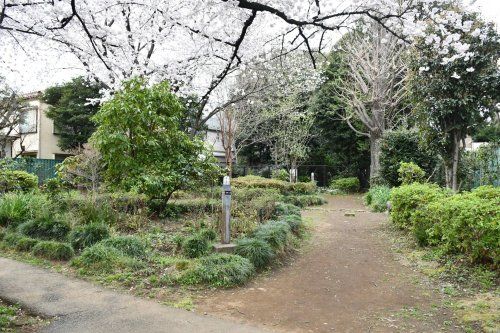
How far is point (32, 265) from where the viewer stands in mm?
5852

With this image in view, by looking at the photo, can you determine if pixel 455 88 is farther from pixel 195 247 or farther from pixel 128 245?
pixel 128 245

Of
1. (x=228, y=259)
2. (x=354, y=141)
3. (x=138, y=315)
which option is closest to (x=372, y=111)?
(x=354, y=141)

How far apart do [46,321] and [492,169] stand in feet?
40.7

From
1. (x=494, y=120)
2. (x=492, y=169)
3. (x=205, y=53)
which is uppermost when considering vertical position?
(x=205, y=53)

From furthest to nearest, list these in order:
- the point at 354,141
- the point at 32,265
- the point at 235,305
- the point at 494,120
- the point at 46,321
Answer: the point at 354,141 → the point at 494,120 → the point at 32,265 → the point at 235,305 → the point at 46,321

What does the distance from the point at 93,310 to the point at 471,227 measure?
4.81m

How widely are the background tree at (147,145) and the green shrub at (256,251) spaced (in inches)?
127

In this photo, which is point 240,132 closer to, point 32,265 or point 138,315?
point 32,265

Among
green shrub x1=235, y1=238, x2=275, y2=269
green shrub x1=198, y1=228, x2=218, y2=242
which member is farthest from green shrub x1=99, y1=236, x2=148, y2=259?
green shrub x1=235, y1=238, x2=275, y2=269

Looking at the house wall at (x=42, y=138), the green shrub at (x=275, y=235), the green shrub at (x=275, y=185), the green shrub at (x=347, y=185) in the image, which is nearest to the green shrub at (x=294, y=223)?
the green shrub at (x=275, y=235)

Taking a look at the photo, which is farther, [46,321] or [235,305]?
[235,305]

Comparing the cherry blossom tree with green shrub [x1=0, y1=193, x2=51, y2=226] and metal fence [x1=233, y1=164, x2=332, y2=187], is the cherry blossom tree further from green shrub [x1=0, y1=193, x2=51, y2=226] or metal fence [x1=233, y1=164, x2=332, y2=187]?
metal fence [x1=233, y1=164, x2=332, y2=187]

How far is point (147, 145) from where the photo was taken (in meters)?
9.35

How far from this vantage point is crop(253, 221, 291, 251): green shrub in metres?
6.56
